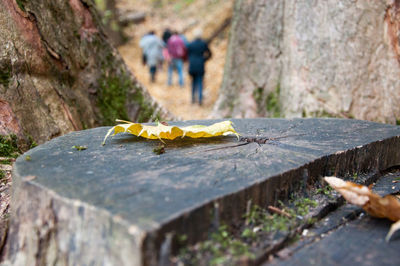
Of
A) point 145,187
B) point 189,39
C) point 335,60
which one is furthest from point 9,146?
point 189,39

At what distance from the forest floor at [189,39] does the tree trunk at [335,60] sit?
3149 mm

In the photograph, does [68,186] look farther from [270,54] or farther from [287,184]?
[270,54]

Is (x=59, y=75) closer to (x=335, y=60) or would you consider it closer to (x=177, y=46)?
(x=335, y=60)

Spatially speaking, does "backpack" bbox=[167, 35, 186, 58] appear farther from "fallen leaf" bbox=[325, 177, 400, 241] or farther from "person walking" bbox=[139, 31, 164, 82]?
"fallen leaf" bbox=[325, 177, 400, 241]

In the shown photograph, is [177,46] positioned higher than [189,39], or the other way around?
[189,39]

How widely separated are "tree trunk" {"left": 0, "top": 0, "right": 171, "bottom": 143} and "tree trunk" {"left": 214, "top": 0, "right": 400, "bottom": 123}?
5.48ft

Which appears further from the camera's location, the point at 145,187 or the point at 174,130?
the point at 174,130

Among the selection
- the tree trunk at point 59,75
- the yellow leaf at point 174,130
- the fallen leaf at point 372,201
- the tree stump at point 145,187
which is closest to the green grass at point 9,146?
the tree trunk at point 59,75

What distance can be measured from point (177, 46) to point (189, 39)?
123 inches

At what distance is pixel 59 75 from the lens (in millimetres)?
3168

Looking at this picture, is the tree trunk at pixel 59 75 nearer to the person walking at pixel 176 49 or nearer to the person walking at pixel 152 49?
the person walking at pixel 176 49

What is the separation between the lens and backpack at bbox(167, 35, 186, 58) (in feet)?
33.1

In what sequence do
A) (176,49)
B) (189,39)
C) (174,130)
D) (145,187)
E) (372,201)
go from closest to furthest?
1. (145,187)
2. (372,201)
3. (174,130)
4. (176,49)
5. (189,39)

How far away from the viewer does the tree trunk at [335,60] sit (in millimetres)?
3949
